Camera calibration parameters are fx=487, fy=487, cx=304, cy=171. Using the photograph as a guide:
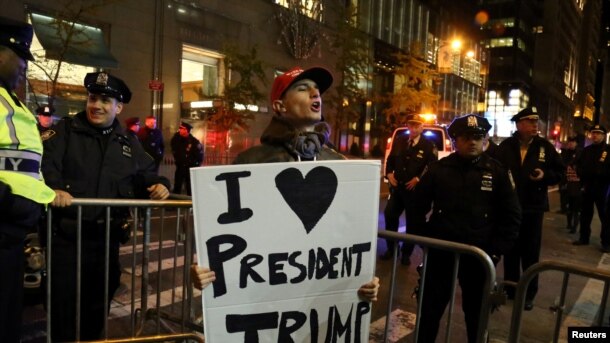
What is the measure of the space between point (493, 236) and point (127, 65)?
1567cm

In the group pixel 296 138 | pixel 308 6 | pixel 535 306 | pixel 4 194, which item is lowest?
pixel 535 306

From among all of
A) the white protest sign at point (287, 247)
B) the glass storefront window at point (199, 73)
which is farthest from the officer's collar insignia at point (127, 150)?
the glass storefront window at point (199, 73)

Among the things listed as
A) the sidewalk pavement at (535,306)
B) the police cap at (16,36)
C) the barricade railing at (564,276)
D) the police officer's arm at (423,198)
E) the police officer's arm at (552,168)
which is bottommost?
the sidewalk pavement at (535,306)

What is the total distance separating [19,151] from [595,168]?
9.45m

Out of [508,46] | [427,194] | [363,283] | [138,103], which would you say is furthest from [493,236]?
[508,46]

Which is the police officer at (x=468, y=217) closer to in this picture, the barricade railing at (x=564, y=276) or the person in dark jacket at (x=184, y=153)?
the barricade railing at (x=564, y=276)

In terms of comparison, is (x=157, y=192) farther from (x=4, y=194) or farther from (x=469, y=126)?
(x=469, y=126)

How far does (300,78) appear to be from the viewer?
264cm

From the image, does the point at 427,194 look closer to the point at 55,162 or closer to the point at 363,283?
the point at 363,283

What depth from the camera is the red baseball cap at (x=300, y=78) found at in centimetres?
263

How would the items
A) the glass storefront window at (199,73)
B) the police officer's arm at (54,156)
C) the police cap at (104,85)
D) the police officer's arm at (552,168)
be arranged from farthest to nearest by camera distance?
1. the glass storefront window at (199,73)
2. the police officer's arm at (552,168)
3. the police cap at (104,85)
4. the police officer's arm at (54,156)

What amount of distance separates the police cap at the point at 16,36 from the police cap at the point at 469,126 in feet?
10.0

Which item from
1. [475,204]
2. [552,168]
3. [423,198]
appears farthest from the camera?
[552,168]

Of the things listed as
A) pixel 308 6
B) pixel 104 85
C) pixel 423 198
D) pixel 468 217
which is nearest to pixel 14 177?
pixel 104 85
